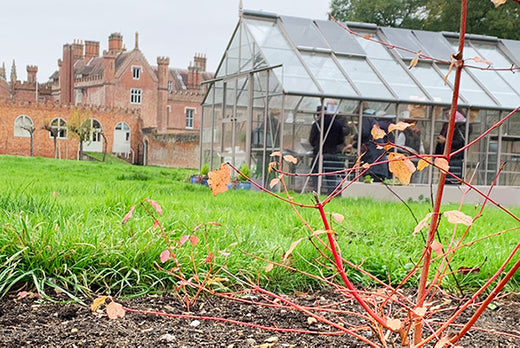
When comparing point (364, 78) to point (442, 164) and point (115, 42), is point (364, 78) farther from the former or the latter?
point (115, 42)

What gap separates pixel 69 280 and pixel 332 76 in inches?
402

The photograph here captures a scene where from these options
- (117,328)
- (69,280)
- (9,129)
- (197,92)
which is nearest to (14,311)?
(69,280)

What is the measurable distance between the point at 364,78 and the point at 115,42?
41.3 metres

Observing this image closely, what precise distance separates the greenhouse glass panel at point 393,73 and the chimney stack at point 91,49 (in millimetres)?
44805

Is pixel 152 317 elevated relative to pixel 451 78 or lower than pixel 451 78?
lower

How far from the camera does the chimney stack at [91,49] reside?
54.1m

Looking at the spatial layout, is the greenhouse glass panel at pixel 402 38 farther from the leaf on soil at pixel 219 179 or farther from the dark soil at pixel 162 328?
the leaf on soil at pixel 219 179

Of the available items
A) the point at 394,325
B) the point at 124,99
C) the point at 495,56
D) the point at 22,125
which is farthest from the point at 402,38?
the point at 124,99

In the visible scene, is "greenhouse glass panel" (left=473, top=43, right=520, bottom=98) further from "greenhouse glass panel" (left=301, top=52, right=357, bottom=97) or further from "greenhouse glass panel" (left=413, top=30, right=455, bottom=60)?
"greenhouse glass panel" (left=301, top=52, right=357, bottom=97)

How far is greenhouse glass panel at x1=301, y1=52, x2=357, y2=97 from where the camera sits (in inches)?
466

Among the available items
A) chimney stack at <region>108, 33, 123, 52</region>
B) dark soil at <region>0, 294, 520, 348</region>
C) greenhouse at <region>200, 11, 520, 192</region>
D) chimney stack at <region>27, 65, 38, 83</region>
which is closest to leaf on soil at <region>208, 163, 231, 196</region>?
dark soil at <region>0, 294, 520, 348</region>

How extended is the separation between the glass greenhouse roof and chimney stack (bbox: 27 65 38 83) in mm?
50473

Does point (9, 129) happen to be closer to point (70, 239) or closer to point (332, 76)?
point (332, 76)

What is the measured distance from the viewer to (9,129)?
127 ft
